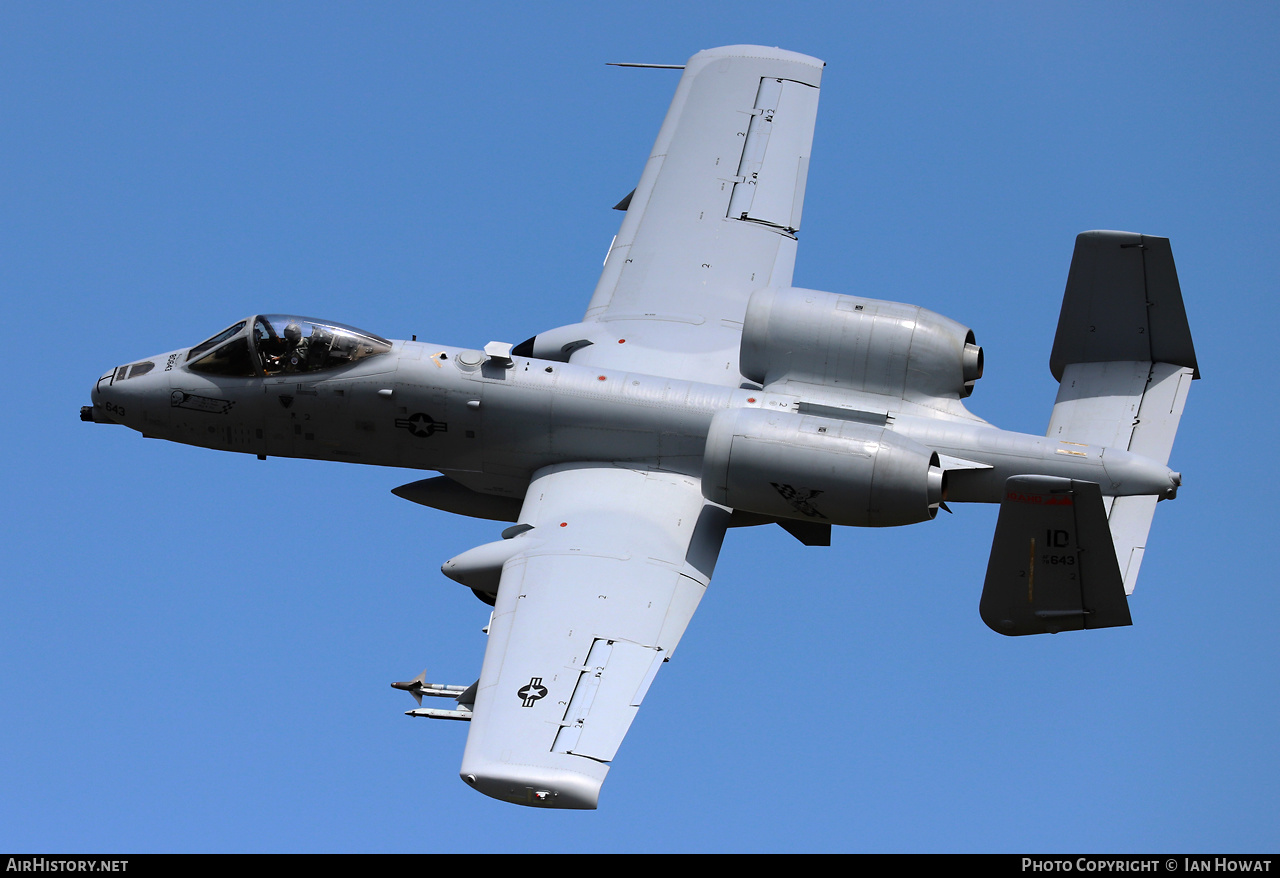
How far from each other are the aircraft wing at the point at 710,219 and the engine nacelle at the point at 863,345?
1.50 m

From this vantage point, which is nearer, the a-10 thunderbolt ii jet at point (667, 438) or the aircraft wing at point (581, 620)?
the aircraft wing at point (581, 620)

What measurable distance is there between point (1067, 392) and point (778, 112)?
757 centimetres

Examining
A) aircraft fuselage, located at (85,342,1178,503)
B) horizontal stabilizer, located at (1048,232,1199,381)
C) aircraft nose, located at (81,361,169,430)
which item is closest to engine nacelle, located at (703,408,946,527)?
aircraft fuselage, located at (85,342,1178,503)

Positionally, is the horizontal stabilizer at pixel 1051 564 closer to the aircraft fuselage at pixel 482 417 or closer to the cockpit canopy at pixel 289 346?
the aircraft fuselage at pixel 482 417

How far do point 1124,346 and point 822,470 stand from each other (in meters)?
4.31

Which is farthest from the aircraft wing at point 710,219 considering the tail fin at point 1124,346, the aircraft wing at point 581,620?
the tail fin at point 1124,346

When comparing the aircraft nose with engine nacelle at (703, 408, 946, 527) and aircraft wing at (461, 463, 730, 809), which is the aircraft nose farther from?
engine nacelle at (703, 408, 946, 527)

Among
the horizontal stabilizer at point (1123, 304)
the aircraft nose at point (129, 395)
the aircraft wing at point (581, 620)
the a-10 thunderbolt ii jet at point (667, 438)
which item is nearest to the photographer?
the aircraft wing at point (581, 620)

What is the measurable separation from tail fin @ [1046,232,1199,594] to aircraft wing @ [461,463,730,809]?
4775 millimetres

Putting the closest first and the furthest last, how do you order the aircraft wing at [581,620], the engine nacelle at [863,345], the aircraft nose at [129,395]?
the aircraft wing at [581,620] → the engine nacelle at [863,345] → the aircraft nose at [129,395]

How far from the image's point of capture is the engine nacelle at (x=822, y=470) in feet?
67.9

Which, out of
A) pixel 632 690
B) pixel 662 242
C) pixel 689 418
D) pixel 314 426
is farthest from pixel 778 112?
pixel 632 690

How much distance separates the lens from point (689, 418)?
22.6 meters

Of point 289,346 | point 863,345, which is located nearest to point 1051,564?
point 863,345
